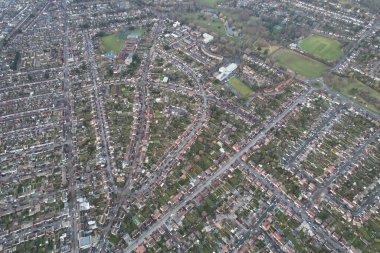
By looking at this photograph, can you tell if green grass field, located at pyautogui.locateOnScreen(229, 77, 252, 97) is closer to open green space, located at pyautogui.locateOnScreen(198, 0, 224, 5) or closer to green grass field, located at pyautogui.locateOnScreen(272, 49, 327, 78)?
green grass field, located at pyautogui.locateOnScreen(272, 49, 327, 78)

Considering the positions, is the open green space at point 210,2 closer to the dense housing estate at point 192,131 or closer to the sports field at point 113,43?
the dense housing estate at point 192,131

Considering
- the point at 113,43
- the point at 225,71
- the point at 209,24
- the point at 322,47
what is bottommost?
the point at 113,43

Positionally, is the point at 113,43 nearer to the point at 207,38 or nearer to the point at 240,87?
the point at 207,38

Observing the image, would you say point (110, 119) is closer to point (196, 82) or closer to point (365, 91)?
point (196, 82)

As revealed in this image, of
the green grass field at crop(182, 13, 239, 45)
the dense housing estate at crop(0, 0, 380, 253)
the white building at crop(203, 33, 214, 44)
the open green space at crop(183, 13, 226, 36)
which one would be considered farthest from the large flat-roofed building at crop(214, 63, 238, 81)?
the open green space at crop(183, 13, 226, 36)

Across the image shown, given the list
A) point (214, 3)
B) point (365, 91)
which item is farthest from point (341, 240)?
point (214, 3)

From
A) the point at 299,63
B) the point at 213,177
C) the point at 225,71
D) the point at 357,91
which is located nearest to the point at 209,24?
the point at 225,71

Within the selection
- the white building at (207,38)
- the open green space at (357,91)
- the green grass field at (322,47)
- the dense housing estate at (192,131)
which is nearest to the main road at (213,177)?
the dense housing estate at (192,131)
